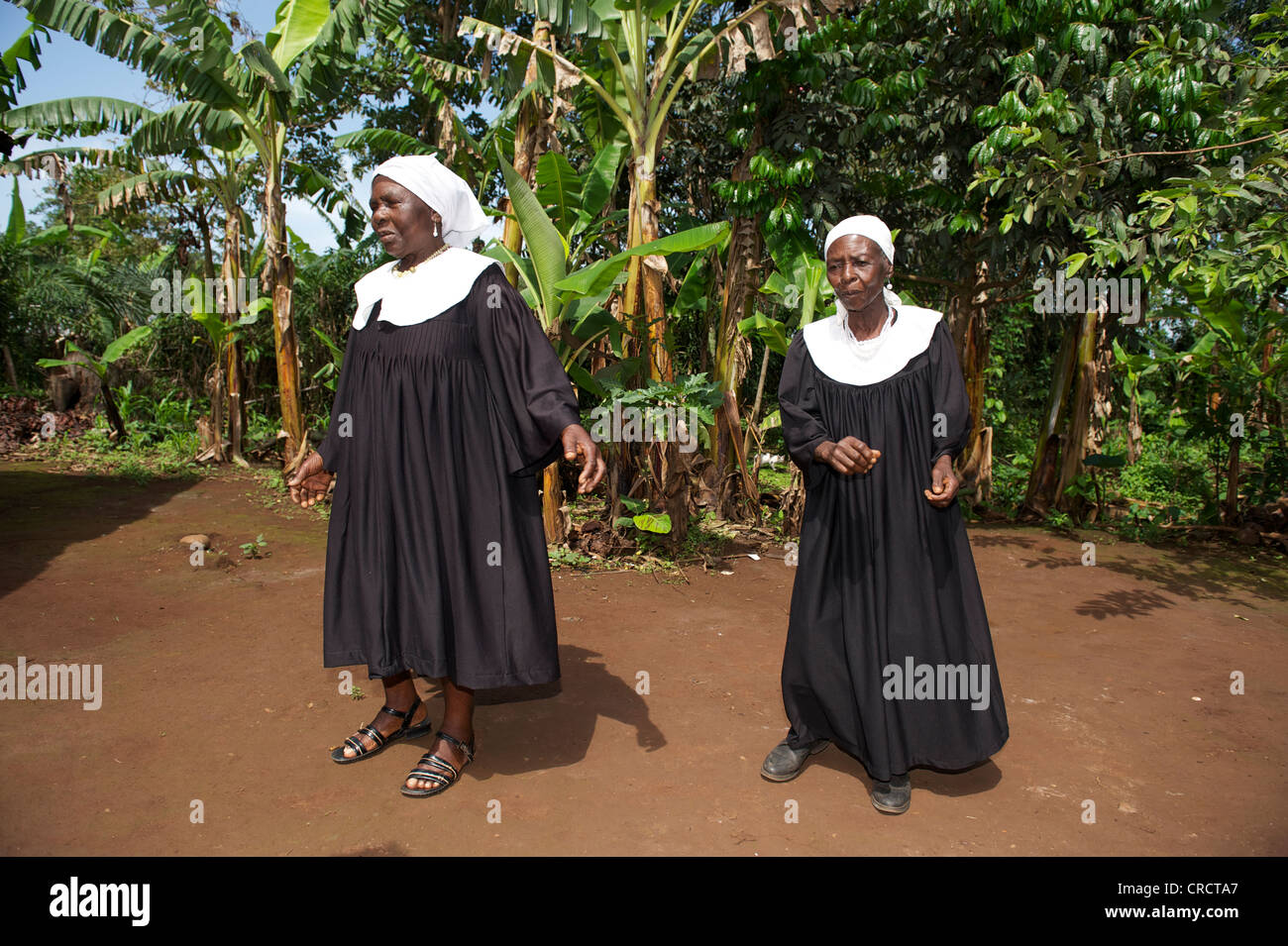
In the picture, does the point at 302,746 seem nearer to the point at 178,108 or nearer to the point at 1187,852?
the point at 1187,852

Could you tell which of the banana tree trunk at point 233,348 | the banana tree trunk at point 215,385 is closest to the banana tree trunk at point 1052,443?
the banana tree trunk at point 233,348

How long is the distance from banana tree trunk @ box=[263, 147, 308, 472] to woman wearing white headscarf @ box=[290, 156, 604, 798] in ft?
19.7

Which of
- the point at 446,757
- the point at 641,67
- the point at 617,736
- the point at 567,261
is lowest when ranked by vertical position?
the point at 617,736

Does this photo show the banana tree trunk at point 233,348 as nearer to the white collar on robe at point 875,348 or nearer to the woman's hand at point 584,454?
the woman's hand at point 584,454

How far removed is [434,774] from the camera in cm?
290

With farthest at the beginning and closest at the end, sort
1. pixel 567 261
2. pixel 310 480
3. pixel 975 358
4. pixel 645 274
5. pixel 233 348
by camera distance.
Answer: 1. pixel 233 348
2. pixel 975 358
3. pixel 645 274
4. pixel 567 261
5. pixel 310 480

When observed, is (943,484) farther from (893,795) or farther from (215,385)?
(215,385)

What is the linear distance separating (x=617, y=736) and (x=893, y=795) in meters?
1.07

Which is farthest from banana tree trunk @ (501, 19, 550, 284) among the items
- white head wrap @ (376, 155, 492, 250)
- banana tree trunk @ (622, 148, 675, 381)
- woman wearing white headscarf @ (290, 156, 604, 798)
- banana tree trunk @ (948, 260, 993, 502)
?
banana tree trunk @ (948, 260, 993, 502)

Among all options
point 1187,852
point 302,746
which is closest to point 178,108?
point 302,746

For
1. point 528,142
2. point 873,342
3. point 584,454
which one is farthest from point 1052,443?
point 584,454

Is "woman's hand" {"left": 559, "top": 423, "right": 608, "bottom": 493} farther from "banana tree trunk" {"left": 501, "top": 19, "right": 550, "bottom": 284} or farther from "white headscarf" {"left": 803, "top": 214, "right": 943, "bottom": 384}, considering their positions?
"banana tree trunk" {"left": 501, "top": 19, "right": 550, "bottom": 284}

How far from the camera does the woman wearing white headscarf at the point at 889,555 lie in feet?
9.41

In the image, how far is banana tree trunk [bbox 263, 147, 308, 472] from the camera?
27.1 ft
